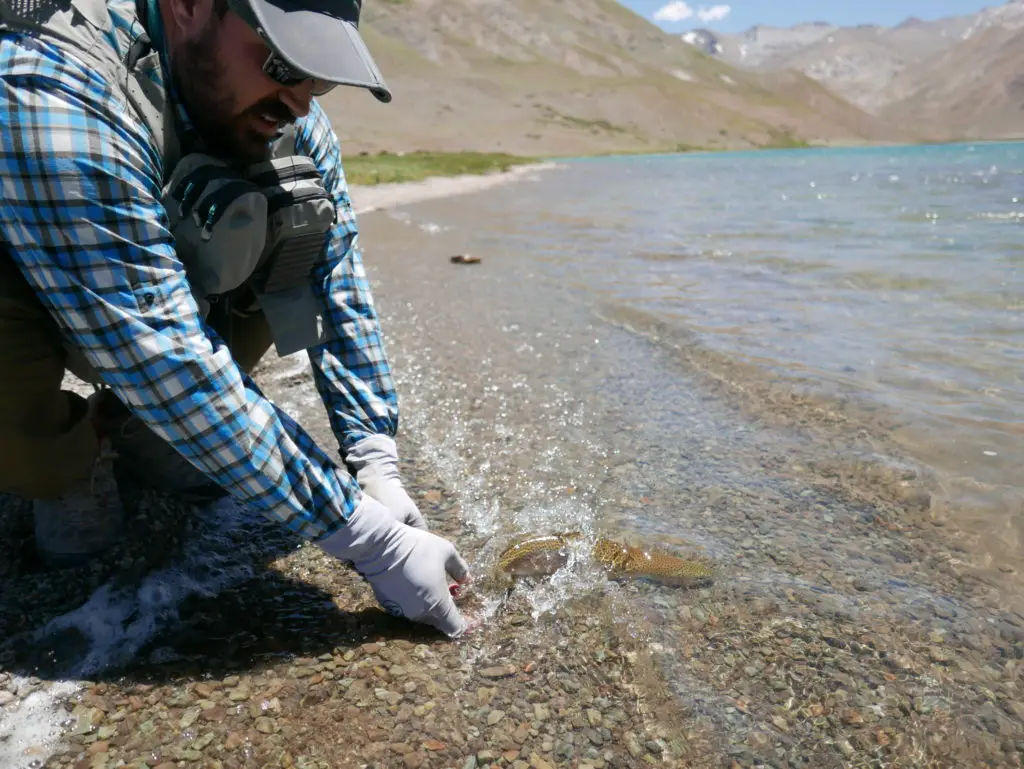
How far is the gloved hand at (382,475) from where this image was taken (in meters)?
2.50

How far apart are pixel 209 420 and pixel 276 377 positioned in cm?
259

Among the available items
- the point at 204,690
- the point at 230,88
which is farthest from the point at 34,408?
the point at 230,88

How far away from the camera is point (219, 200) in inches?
77.6

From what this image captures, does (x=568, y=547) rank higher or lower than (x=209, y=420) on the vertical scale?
lower

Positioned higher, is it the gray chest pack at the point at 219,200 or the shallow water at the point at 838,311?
the gray chest pack at the point at 219,200

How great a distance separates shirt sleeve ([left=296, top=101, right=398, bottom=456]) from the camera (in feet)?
8.71

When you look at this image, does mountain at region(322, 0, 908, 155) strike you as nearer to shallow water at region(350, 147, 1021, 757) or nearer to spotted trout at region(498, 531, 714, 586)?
shallow water at region(350, 147, 1021, 757)

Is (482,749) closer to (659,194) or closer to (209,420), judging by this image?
(209,420)

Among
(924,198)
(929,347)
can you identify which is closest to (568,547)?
(929,347)

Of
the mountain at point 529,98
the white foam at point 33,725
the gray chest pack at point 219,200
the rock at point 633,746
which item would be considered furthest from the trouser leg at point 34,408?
the mountain at point 529,98

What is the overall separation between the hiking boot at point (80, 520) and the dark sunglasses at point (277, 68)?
135 centimetres

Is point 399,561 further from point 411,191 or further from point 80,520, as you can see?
point 411,191

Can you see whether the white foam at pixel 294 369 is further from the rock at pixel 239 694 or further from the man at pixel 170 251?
the rock at pixel 239 694

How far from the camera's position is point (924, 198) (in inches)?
811
